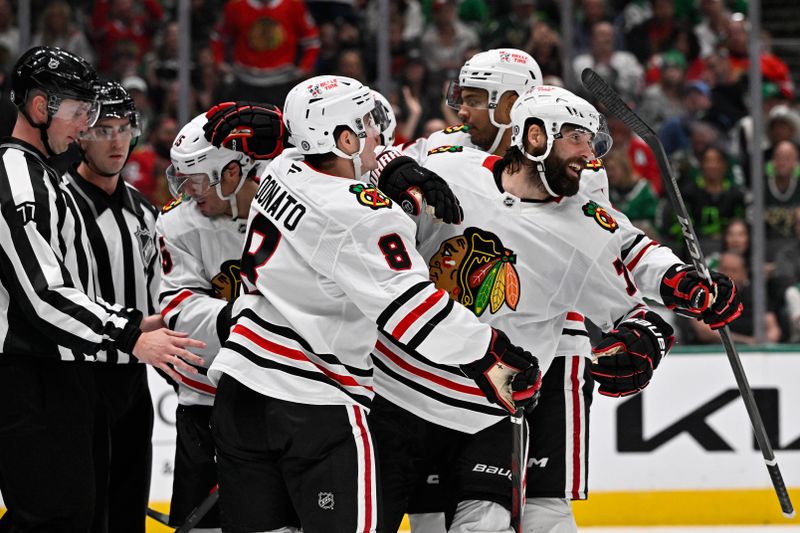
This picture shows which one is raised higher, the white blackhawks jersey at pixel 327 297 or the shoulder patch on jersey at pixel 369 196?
the shoulder patch on jersey at pixel 369 196

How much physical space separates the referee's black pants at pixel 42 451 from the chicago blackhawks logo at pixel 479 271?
0.92 m

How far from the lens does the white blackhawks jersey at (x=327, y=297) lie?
8.35 feet

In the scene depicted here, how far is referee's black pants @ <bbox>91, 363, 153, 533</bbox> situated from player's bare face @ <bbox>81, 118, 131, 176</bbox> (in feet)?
1.71

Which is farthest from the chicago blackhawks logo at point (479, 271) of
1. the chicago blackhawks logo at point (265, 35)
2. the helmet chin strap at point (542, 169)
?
the chicago blackhawks logo at point (265, 35)

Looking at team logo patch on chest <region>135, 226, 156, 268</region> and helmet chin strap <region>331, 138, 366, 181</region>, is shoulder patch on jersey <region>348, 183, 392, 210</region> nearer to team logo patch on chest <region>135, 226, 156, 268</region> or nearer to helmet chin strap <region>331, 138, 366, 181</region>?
helmet chin strap <region>331, 138, 366, 181</region>

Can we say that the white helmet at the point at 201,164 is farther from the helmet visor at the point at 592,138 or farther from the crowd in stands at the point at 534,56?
the crowd in stands at the point at 534,56

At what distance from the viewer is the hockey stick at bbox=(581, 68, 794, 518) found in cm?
339

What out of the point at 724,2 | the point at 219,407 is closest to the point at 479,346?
the point at 219,407

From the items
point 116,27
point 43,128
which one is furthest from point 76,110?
point 116,27

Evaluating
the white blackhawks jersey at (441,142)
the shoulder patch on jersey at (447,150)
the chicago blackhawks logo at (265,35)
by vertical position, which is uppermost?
the shoulder patch on jersey at (447,150)

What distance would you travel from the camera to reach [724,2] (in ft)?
23.6

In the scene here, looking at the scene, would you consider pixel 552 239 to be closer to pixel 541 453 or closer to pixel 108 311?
pixel 541 453

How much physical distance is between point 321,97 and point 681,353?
2.90 meters

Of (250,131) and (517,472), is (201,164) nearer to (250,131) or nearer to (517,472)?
(250,131)
